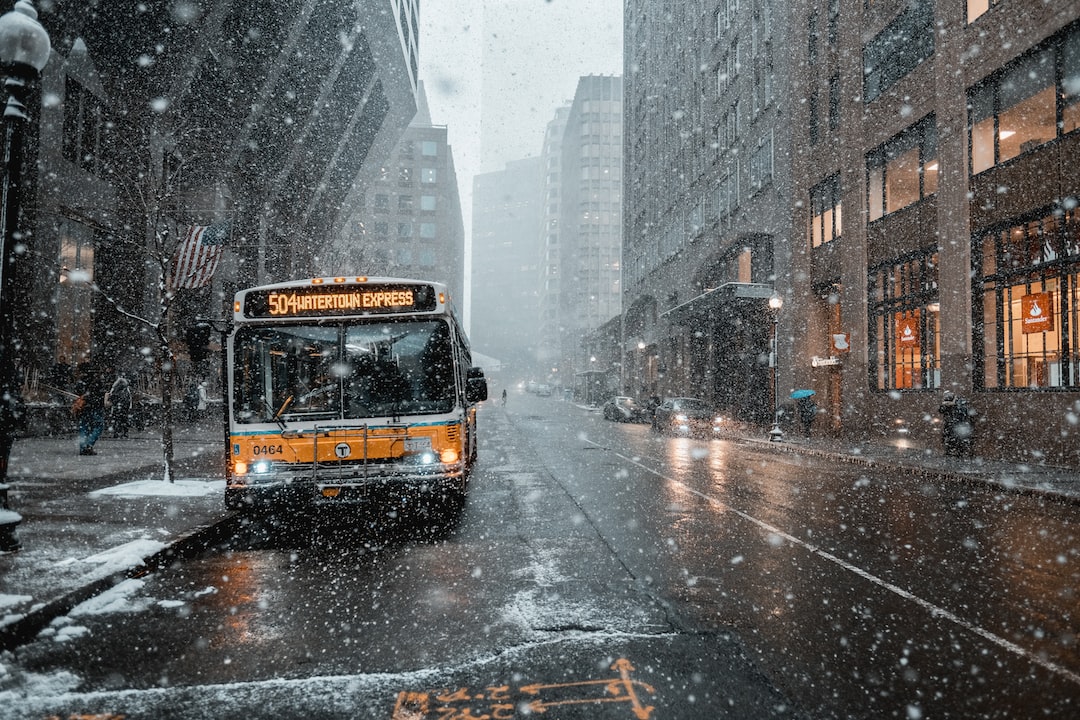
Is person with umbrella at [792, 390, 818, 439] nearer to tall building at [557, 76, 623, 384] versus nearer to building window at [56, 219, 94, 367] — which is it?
building window at [56, 219, 94, 367]

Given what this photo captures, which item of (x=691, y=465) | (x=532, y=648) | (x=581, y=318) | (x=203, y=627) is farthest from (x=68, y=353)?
(x=581, y=318)

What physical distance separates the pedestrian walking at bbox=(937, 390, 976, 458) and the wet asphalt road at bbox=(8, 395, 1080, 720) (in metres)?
9.06

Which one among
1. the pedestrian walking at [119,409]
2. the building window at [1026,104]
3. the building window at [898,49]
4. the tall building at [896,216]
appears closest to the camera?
the building window at [1026,104]

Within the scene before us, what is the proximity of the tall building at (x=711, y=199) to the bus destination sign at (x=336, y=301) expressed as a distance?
27201 millimetres

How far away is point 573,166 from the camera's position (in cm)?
13400

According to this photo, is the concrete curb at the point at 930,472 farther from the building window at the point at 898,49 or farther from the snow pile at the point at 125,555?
the snow pile at the point at 125,555

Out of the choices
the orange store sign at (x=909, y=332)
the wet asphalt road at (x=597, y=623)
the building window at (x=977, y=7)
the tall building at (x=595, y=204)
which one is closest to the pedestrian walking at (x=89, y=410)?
the wet asphalt road at (x=597, y=623)

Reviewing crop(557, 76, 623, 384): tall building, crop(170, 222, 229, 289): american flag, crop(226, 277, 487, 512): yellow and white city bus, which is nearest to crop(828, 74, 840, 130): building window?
crop(170, 222, 229, 289): american flag

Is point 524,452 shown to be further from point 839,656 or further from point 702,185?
point 702,185

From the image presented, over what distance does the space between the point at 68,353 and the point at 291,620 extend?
2126cm

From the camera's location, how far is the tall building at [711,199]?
36000mm

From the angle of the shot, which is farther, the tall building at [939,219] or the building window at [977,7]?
the building window at [977,7]

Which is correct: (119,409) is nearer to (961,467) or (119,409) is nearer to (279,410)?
(279,410)

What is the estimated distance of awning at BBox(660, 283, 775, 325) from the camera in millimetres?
34844
